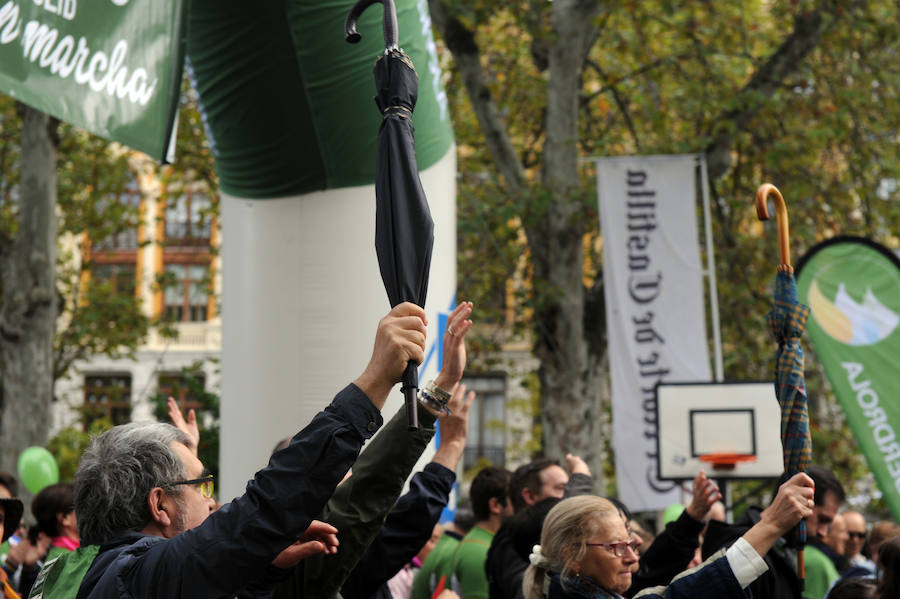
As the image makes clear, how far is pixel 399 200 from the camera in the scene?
2781 mm

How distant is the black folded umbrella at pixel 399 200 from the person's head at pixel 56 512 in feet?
10.8

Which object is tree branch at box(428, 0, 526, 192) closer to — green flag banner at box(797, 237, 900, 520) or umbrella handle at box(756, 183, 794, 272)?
green flag banner at box(797, 237, 900, 520)

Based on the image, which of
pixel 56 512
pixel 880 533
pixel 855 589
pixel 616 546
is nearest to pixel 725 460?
pixel 880 533

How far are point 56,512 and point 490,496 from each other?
2.06m

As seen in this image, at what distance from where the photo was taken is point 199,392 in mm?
18703

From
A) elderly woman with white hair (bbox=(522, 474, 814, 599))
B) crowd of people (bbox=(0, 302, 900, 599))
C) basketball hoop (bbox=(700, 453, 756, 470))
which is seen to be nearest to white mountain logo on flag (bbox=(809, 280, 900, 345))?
basketball hoop (bbox=(700, 453, 756, 470))

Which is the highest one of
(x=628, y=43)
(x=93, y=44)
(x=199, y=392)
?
(x=628, y=43)

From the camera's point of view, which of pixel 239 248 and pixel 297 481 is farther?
pixel 239 248

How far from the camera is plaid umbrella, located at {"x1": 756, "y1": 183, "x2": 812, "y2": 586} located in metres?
3.62

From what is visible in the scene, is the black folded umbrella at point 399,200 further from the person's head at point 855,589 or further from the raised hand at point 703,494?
the person's head at point 855,589

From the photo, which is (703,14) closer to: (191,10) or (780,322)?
(191,10)

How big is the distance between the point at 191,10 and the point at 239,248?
1106 mm

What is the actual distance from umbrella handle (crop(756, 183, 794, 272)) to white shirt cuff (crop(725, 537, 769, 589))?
933 mm

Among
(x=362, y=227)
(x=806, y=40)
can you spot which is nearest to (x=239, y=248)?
(x=362, y=227)
